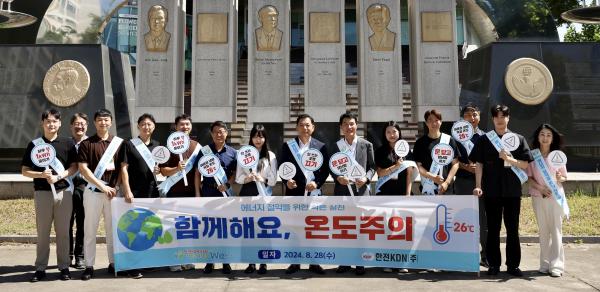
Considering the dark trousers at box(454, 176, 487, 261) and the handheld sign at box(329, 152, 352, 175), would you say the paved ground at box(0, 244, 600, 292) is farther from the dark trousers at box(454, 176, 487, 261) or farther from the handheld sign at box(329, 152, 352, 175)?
the handheld sign at box(329, 152, 352, 175)

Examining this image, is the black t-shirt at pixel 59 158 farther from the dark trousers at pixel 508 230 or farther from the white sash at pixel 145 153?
the dark trousers at pixel 508 230

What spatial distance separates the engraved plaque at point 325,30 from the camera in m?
16.0

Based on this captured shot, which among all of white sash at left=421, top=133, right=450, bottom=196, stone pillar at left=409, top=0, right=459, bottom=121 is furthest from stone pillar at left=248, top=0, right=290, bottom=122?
white sash at left=421, top=133, right=450, bottom=196

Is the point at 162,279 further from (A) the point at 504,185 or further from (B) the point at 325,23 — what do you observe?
(B) the point at 325,23

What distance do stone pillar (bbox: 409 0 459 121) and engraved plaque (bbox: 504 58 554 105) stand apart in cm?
218

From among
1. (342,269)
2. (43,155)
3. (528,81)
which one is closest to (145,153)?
(43,155)

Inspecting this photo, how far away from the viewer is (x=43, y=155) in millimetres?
5695

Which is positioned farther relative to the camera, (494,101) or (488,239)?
(494,101)

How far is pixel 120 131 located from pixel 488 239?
13.1 m

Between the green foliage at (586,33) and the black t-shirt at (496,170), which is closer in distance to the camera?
the black t-shirt at (496,170)

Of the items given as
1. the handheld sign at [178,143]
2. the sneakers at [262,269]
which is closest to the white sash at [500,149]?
the sneakers at [262,269]

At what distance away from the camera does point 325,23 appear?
16.0 metres

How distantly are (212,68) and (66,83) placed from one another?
4469 mm

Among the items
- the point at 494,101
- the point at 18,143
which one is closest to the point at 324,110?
the point at 494,101
